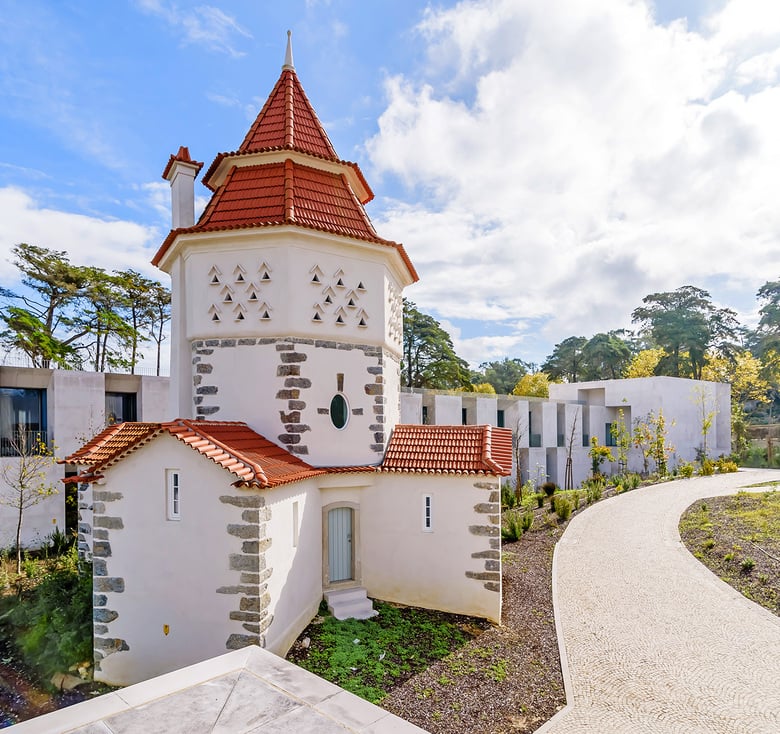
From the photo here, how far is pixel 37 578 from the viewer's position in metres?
13.4

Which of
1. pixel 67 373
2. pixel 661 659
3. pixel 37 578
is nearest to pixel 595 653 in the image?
pixel 661 659

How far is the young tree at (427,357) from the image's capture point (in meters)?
35.9

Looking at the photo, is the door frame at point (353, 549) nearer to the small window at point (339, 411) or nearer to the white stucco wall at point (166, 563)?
the small window at point (339, 411)

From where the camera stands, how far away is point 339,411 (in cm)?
1132

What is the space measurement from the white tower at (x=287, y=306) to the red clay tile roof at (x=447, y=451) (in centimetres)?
47

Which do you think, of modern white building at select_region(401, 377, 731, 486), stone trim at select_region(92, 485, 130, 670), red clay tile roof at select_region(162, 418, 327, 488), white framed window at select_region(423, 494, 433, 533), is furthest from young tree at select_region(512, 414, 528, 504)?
stone trim at select_region(92, 485, 130, 670)

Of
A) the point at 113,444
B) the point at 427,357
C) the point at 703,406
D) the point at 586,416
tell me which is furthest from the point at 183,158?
the point at 703,406

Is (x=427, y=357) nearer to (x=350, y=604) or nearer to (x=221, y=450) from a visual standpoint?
(x=350, y=604)

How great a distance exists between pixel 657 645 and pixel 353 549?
609cm

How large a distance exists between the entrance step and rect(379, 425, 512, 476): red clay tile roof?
2.67m

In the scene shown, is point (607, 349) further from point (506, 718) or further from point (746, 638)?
point (506, 718)

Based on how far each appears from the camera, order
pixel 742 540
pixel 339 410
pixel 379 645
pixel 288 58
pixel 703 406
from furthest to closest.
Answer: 1. pixel 703 406
2. pixel 742 540
3. pixel 288 58
4. pixel 339 410
5. pixel 379 645

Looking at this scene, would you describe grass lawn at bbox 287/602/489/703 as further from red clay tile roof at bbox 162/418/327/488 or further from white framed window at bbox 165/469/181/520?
white framed window at bbox 165/469/181/520

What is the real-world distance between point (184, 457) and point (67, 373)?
12.6 m
